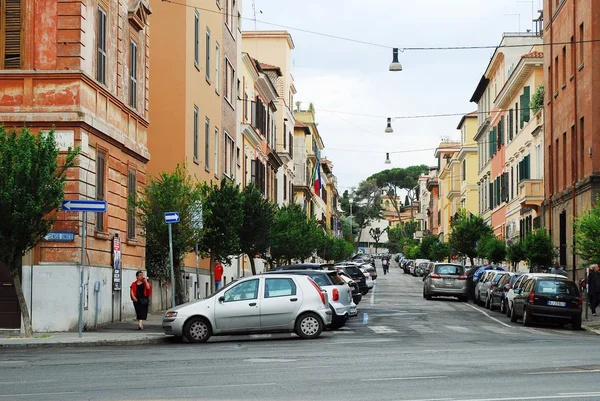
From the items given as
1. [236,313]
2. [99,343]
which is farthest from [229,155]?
[99,343]

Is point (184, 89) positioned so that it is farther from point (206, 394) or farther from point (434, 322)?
point (206, 394)

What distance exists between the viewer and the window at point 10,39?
26.2 metres

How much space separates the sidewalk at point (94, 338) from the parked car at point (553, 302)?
418 inches

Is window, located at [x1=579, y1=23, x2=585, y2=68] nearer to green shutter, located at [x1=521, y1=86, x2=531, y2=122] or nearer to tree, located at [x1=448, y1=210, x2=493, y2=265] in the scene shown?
green shutter, located at [x1=521, y1=86, x2=531, y2=122]

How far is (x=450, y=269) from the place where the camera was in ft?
158

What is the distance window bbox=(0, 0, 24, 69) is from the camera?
26.2 metres

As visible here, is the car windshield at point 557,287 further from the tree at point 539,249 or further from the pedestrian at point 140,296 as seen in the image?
the tree at point 539,249

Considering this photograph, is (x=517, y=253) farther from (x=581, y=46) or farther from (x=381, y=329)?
(x=381, y=329)

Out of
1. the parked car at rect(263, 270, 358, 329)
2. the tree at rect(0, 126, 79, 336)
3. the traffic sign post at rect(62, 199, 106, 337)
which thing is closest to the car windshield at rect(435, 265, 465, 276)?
the parked car at rect(263, 270, 358, 329)

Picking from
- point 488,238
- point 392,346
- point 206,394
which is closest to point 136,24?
point 392,346

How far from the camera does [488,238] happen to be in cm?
6769

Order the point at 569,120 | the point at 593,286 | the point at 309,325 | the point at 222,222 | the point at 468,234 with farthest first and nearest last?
the point at 468,234
the point at 569,120
the point at 222,222
the point at 593,286
the point at 309,325

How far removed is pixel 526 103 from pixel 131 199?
117 ft

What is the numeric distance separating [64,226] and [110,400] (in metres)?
14.0
